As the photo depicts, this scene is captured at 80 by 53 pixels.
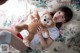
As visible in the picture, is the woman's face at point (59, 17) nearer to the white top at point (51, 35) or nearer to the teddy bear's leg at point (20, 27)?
the white top at point (51, 35)

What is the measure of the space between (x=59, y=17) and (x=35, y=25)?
16 centimetres

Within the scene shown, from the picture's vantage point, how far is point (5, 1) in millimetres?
1255

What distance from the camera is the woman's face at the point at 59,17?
1.21 metres

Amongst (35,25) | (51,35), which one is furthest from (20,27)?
(51,35)

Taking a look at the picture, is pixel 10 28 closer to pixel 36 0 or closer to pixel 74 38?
pixel 36 0

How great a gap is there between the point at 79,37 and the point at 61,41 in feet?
0.37

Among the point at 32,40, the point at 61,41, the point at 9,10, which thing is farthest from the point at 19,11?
the point at 61,41

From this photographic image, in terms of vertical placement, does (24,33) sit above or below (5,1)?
below

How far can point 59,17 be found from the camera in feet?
3.99

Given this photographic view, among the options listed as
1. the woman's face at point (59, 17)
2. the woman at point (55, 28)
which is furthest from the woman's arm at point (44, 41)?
the woman's face at point (59, 17)

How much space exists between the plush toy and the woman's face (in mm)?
30

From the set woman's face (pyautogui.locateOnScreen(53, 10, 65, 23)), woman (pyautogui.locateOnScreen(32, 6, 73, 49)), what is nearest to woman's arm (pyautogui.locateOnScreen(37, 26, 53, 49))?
woman (pyautogui.locateOnScreen(32, 6, 73, 49))

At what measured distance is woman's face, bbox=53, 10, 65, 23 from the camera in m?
1.21

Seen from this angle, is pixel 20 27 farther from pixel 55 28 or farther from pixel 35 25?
pixel 55 28
